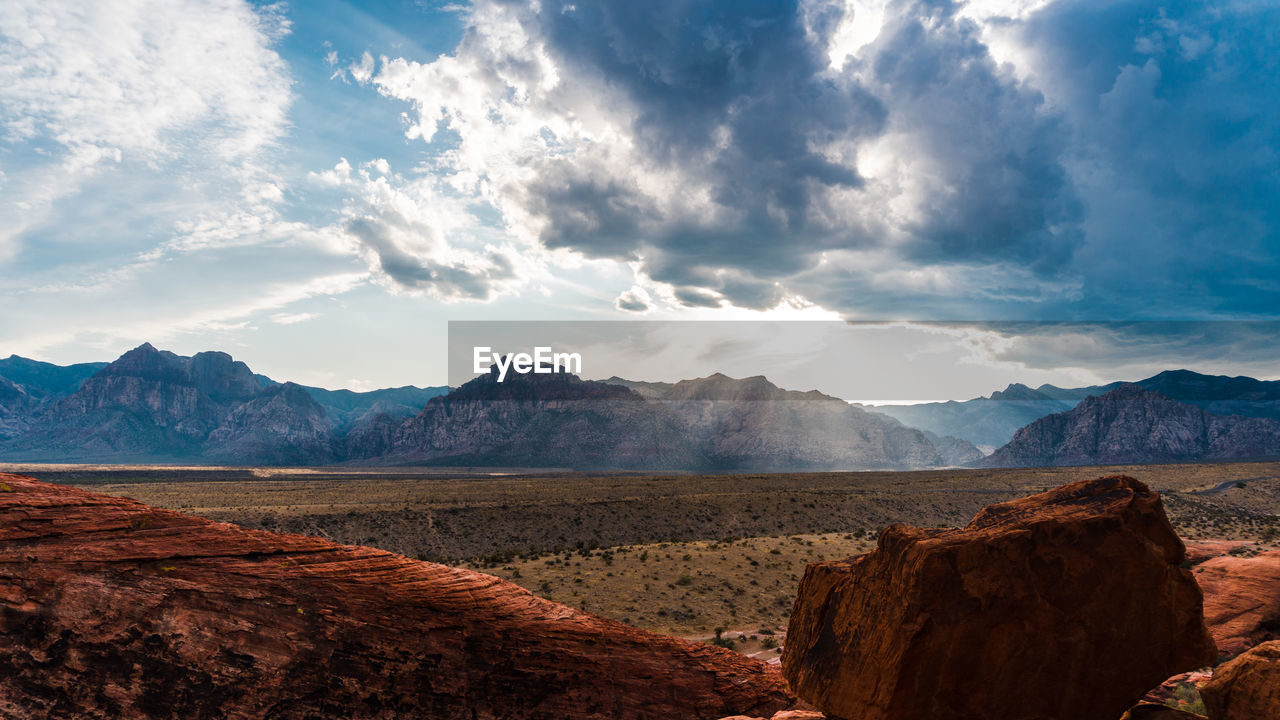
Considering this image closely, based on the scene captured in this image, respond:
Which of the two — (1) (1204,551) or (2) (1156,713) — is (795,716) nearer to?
(2) (1156,713)

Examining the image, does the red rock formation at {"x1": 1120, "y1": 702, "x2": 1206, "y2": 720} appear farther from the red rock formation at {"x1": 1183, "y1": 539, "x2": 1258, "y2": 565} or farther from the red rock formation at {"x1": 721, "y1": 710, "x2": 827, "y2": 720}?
the red rock formation at {"x1": 1183, "y1": 539, "x2": 1258, "y2": 565}

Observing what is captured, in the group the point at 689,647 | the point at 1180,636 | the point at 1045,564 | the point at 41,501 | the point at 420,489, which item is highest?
the point at 41,501

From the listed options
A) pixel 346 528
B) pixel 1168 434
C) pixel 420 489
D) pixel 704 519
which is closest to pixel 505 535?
pixel 346 528

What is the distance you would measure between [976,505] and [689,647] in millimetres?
63109

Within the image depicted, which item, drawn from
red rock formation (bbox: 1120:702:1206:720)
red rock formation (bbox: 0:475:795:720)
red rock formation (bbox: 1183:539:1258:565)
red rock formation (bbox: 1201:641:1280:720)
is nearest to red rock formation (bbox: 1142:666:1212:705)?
red rock formation (bbox: 1120:702:1206:720)

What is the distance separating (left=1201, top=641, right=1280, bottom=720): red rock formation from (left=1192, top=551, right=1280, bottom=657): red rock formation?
950 cm

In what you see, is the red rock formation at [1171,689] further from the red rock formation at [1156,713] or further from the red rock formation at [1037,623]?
the red rock formation at [1037,623]

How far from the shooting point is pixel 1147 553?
31.9 feet

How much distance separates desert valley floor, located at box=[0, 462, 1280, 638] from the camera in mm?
31469

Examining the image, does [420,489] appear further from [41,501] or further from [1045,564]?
[1045,564]

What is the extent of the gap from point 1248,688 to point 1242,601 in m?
12.1

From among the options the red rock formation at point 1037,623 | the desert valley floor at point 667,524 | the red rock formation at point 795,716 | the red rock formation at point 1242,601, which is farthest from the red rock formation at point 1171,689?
the desert valley floor at point 667,524

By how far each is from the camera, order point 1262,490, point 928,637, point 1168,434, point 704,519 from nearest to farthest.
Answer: point 928,637
point 704,519
point 1262,490
point 1168,434

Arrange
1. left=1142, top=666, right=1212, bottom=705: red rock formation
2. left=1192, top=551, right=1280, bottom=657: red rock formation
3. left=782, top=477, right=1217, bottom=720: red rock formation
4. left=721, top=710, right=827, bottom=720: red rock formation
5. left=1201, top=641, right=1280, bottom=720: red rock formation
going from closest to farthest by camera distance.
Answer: left=1201, top=641, right=1280, bottom=720: red rock formation
left=782, top=477, right=1217, bottom=720: red rock formation
left=721, top=710, right=827, bottom=720: red rock formation
left=1142, top=666, right=1212, bottom=705: red rock formation
left=1192, top=551, right=1280, bottom=657: red rock formation
